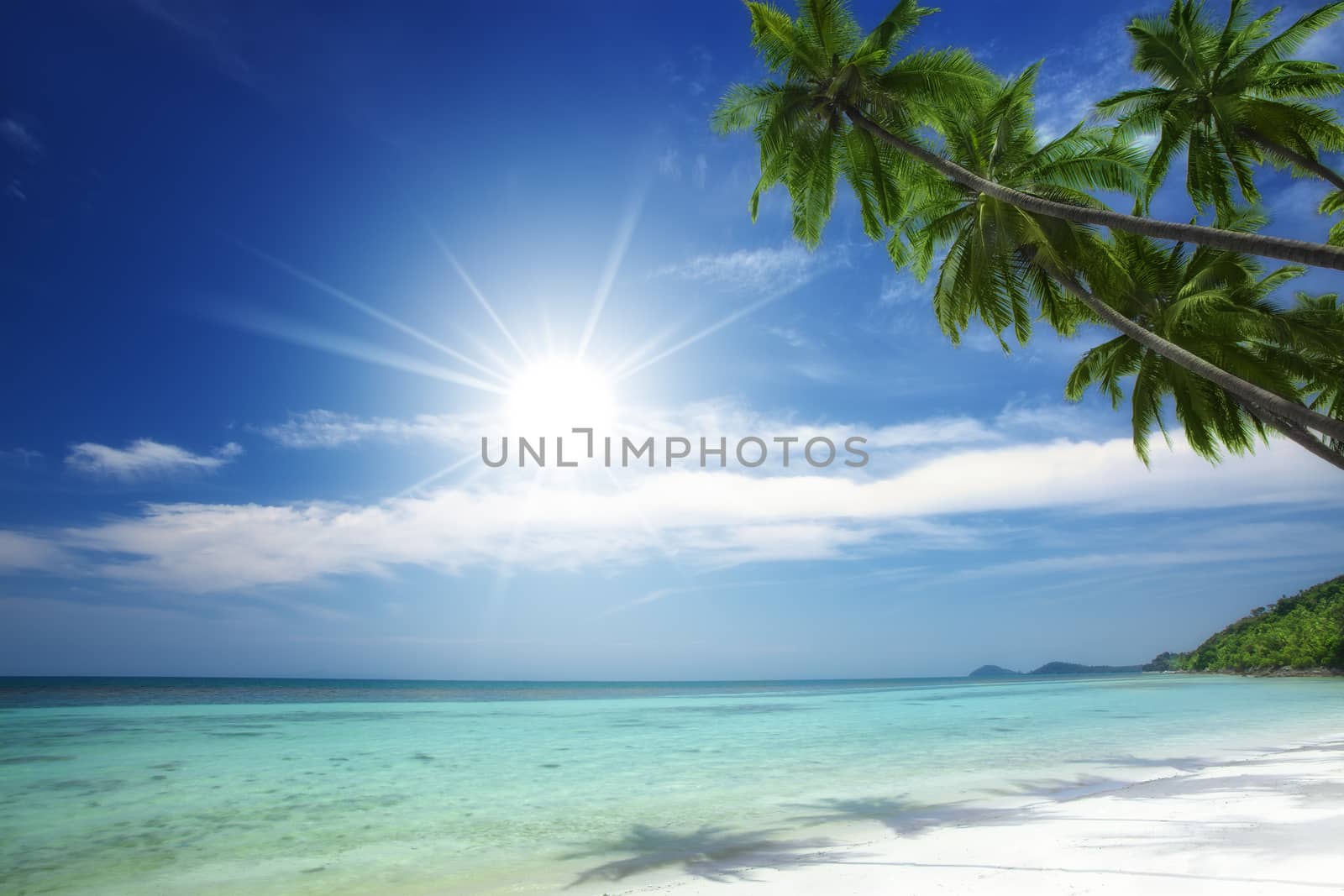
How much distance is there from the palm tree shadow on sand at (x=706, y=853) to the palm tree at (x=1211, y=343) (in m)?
8.81

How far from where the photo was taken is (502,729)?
62.2 feet

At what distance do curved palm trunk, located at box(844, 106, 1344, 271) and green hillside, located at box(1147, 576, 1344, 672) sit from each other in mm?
52727

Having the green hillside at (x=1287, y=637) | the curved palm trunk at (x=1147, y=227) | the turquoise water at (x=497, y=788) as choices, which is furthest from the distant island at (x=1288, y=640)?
the curved palm trunk at (x=1147, y=227)

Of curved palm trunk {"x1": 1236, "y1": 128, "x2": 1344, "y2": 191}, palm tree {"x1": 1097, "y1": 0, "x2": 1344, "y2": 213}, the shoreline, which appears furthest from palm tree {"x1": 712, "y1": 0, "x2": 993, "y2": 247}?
the shoreline

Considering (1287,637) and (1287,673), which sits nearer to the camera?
(1287,673)

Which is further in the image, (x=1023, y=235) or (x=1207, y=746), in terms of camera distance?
(x=1207, y=746)

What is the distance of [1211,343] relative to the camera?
33.9ft

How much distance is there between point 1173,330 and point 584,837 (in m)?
11.0

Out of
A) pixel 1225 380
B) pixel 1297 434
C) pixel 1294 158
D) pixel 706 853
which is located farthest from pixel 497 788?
pixel 1294 158

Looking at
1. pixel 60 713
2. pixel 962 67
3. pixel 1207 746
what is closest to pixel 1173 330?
pixel 962 67

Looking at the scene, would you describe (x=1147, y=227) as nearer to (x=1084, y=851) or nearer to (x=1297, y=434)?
(x=1297, y=434)

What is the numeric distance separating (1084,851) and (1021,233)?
766 centimetres

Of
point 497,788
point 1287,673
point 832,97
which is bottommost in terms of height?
point 1287,673

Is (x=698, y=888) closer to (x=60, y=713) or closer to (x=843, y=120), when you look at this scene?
(x=843, y=120)
